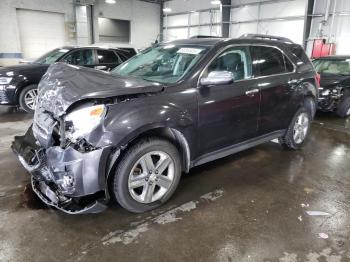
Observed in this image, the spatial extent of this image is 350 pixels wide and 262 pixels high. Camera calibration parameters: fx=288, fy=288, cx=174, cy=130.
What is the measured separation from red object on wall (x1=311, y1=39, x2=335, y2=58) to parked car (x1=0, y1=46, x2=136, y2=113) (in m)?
8.75

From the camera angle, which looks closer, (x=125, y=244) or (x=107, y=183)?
(x=125, y=244)

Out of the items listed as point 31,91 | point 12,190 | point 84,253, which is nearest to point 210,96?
point 84,253

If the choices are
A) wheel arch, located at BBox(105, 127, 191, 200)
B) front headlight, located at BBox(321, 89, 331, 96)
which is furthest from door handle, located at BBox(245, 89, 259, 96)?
front headlight, located at BBox(321, 89, 331, 96)

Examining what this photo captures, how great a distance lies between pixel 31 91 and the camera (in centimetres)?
627

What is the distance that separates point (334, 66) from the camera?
281 inches

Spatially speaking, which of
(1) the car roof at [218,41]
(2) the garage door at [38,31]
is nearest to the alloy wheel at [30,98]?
(1) the car roof at [218,41]

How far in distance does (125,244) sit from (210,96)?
1.56m

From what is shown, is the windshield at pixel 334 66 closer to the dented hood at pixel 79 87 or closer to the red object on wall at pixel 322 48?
the red object on wall at pixel 322 48

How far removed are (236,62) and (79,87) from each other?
1.77 m

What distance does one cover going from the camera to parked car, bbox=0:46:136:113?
5.97 metres

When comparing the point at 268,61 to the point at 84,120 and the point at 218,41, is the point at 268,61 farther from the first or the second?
the point at 84,120

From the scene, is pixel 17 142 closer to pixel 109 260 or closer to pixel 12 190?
pixel 12 190

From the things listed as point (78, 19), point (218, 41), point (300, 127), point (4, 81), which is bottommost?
point (300, 127)

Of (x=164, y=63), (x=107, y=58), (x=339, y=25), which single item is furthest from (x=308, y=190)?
(x=339, y=25)
